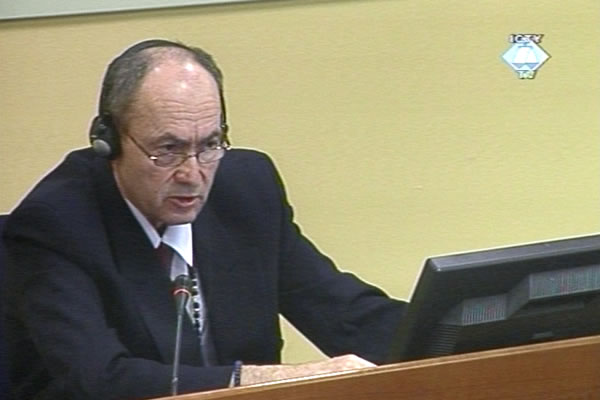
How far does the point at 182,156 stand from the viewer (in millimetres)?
1478

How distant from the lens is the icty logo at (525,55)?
2062 millimetres

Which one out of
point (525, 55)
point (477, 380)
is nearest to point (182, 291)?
point (477, 380)

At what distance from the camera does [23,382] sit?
58.7 inches

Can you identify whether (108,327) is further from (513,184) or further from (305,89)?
(513,184)

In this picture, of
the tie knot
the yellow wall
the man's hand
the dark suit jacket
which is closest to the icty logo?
the yellow wall

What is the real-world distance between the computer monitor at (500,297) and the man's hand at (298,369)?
144 mm

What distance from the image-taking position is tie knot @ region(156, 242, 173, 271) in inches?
59.1

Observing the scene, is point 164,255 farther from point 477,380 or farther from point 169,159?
point 477,380

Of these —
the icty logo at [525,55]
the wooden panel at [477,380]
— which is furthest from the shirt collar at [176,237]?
the icty logo at [525,55]

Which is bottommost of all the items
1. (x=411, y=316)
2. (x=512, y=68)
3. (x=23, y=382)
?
(x=23, y=382)

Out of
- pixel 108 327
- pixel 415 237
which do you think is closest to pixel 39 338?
pixel 108 327

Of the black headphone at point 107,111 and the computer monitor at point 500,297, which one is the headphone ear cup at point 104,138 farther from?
the computer monitor at point 500,297

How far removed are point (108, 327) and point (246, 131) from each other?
2.30 ft

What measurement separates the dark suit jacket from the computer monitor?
1.14 ft
